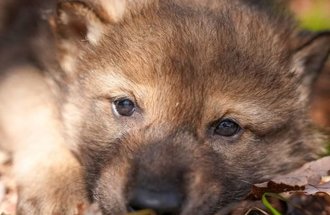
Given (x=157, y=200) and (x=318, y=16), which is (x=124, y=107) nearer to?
(x=157, y=200)

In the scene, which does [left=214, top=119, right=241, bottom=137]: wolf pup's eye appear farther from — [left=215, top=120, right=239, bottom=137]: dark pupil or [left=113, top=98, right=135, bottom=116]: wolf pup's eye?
[left=113, top=98, right=135, bottom=116]: wolf pup's eye

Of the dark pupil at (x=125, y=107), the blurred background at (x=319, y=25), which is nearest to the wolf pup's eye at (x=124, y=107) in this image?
the dark pupil at (x=125, y=107)

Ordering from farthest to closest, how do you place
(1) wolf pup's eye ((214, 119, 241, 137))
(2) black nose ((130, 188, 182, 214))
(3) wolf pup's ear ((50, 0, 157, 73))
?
(3) wolf pup's ear ((50, 0, 157, 73)), (1) wolf pup's eye ((214, 119, 241, 137)), (2) black nose ((130, 188, 182, 214))

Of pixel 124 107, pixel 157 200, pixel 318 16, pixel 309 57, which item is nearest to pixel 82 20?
pixel 124 107

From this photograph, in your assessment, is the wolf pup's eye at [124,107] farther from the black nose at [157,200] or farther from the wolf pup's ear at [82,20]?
the black nose at [157,200]

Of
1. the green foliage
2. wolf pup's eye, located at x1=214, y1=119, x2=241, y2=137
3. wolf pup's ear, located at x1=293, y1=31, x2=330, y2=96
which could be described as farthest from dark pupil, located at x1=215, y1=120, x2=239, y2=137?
the green foliage

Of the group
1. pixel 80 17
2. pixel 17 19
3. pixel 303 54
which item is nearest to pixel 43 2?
pixel 17 19
